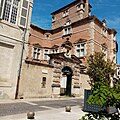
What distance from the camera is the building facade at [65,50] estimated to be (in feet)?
53.2

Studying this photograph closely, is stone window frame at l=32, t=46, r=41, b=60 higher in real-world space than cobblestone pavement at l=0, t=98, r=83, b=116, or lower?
higher

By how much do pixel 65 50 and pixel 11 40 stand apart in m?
Result: 8.76

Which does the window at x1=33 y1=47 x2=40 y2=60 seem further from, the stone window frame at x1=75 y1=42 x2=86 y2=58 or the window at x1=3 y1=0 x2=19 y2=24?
the window at x1=3 y1=0 x2=19 y2=24

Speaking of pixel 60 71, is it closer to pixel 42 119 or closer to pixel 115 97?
pixel 42 119

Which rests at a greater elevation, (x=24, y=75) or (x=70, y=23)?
(x=70, y=23)

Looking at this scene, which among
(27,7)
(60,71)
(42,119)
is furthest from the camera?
(60,71)

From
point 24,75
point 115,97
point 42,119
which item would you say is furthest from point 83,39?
point 115,97

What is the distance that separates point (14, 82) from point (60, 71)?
5.74m

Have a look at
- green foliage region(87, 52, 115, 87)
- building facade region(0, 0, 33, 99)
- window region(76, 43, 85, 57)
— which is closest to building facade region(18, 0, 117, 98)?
window region(76, 43, 85, 57)

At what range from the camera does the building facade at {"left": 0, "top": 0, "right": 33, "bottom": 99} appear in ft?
47.0

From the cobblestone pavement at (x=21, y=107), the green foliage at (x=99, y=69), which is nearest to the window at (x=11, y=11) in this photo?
the cobblestone pavement at (x=21, y=107)

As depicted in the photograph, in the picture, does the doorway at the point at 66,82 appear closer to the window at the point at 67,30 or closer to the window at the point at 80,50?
the window at the point at 80,50

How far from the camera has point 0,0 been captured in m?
14.1

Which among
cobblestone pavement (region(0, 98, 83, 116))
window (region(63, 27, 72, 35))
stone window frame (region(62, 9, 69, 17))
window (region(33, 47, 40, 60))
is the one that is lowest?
cobblestone pavement (region(0, 98, 83, 116))
